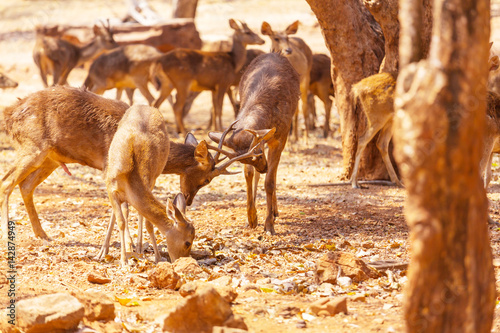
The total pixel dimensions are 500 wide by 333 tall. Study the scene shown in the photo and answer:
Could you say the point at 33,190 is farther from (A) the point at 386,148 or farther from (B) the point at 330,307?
(A) the point at 386,148

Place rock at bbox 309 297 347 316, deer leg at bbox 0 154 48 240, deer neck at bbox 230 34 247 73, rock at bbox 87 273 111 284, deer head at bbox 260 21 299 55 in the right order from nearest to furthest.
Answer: rock at bbox 309 297 347 316, rock at bbox 87 273 111 284, deer leg at bbox 0 154 48 240, deer head at bbox 260 21 299 55, deer neck at bbox 230 34 247 73

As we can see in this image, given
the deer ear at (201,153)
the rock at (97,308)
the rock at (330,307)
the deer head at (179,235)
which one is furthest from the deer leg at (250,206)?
the rock at (97,308)

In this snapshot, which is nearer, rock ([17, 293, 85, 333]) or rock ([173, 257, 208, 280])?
rock ([17, 293, 85, 333])

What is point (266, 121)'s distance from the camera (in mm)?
7207

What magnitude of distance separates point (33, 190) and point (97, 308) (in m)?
3.16

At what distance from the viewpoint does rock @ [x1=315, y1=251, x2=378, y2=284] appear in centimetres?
523

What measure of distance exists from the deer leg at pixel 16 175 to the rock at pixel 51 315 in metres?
2.74

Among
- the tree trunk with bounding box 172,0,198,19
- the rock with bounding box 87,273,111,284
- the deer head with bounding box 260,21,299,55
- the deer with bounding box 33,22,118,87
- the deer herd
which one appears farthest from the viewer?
the tree trunk with bounding box 172,0,198,19

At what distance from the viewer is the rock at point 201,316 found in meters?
3.93

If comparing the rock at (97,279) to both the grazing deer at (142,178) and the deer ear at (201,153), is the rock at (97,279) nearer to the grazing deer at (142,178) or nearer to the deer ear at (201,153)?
the grazing deer at (142,178)

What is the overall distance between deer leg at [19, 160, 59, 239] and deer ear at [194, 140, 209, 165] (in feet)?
5.48

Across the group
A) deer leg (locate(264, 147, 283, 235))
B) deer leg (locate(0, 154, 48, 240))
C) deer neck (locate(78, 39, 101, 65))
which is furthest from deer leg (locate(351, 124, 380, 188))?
deer neck (locate(78, 39, 101, 65))

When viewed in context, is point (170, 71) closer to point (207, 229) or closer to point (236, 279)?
point (207, 229)

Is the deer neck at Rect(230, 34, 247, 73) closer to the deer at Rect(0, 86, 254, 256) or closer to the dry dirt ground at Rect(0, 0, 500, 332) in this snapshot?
the dry dirt ground at Rect(0, 0, 500, 332)
